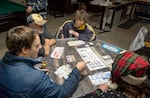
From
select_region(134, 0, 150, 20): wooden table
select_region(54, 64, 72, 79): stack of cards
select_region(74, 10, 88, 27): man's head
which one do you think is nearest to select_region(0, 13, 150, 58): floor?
select_region(134, 0, 150, 20): wooden table

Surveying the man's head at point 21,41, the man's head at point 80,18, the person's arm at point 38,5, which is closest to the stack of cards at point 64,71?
the man's head at point 21,41

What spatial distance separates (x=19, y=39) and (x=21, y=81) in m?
0.28

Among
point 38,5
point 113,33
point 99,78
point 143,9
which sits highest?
point 38,5

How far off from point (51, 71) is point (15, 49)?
557 millimetres

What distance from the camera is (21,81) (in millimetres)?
1170

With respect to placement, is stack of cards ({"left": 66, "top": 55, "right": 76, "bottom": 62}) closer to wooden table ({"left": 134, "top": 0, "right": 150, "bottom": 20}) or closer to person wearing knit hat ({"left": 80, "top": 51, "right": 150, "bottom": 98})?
person wearing knit hat ({"left": 80, "top": 51, "right": 150, "bottom": 98})

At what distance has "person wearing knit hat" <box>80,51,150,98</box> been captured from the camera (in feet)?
4.13

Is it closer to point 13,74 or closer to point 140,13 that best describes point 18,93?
point 13,74

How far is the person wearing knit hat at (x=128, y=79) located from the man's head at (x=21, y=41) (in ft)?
1.83

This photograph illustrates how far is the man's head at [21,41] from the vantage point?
121 cm

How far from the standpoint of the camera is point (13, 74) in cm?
118

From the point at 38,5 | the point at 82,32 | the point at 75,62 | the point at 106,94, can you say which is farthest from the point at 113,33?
the point at 106,94

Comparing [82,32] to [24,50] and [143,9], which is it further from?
[143,9]

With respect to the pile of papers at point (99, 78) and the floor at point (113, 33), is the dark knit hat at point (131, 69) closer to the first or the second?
the pile of papers at point (99, 78)
